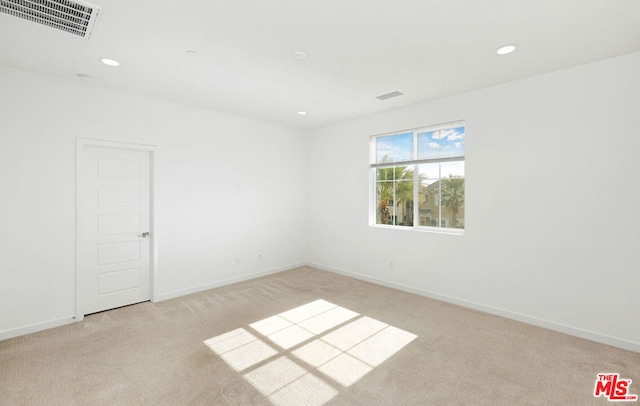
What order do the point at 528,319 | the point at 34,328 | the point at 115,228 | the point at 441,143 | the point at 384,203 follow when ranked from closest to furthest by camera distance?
1. the point at 34,328
2. the point at 528,319
3. the point at 115,228
4. the point at 441,143
5. the point at 384,203

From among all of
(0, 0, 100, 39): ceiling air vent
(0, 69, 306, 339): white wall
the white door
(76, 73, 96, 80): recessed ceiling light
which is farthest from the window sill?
(76, 73, 96, 80): recessed ceiling light

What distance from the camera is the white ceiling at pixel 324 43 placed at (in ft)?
6.89

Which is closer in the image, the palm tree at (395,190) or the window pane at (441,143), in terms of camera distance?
the window pane at (441,143)

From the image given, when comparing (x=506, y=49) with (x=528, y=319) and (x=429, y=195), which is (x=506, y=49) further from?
(x=528, y=319)

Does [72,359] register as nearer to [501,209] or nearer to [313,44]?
[313,44]

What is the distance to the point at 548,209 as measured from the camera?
322 centimetres

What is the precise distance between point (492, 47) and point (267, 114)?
325 centimetres

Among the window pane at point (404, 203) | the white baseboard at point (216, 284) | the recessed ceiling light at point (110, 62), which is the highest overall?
the recessed ceiling light at point (110, 62)

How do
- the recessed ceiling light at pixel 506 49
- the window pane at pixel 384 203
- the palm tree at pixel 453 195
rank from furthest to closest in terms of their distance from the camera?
the window pane at pixel 384 203, the palm tree at pixel 453 195, the recessed ceiling light at pixel 506 49

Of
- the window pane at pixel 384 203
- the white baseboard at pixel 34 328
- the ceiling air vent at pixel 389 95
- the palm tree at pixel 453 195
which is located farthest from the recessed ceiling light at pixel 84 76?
the palm tree at pixel 453 195

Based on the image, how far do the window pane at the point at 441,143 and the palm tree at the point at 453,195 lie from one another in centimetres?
37

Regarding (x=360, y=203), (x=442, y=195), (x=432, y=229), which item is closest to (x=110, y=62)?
(x=360, y=203)

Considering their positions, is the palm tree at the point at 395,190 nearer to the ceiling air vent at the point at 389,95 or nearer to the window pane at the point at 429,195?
the window pane at the point at 429,195

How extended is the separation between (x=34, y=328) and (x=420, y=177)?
16.5 feet
